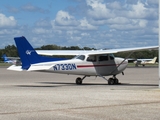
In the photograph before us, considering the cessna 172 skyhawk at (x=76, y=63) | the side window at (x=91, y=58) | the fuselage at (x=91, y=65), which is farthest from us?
the side window at (x=91, y=58)

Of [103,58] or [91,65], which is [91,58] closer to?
[91,65]

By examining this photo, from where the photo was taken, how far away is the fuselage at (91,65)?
2403 cm

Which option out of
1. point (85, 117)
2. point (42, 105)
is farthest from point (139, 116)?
point (42, 105)

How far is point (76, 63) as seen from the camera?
24.5m

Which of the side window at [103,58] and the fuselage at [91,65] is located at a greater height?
the side window at [103,58]

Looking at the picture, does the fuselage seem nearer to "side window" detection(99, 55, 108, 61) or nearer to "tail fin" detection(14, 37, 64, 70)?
"side window" detection(99, 55, 108, 61)

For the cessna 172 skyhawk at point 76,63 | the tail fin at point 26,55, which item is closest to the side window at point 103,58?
the cessna 172 skyhawk at point 76,63

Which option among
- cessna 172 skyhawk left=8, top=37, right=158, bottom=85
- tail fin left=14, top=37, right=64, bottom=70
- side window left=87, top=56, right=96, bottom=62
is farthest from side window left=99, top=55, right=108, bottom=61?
tail fin left=14, top=37, right=64, bottom=70

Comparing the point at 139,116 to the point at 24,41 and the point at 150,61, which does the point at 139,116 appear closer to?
the point at 24,41

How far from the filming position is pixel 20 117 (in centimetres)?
1048

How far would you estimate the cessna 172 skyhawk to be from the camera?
77.3 feet

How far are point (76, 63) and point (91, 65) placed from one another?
1.02 m

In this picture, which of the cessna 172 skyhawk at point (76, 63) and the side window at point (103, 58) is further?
the side window at point (103, 58)

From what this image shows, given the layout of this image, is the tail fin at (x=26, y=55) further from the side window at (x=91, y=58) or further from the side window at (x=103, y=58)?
the side window at (x=103, y=58)
